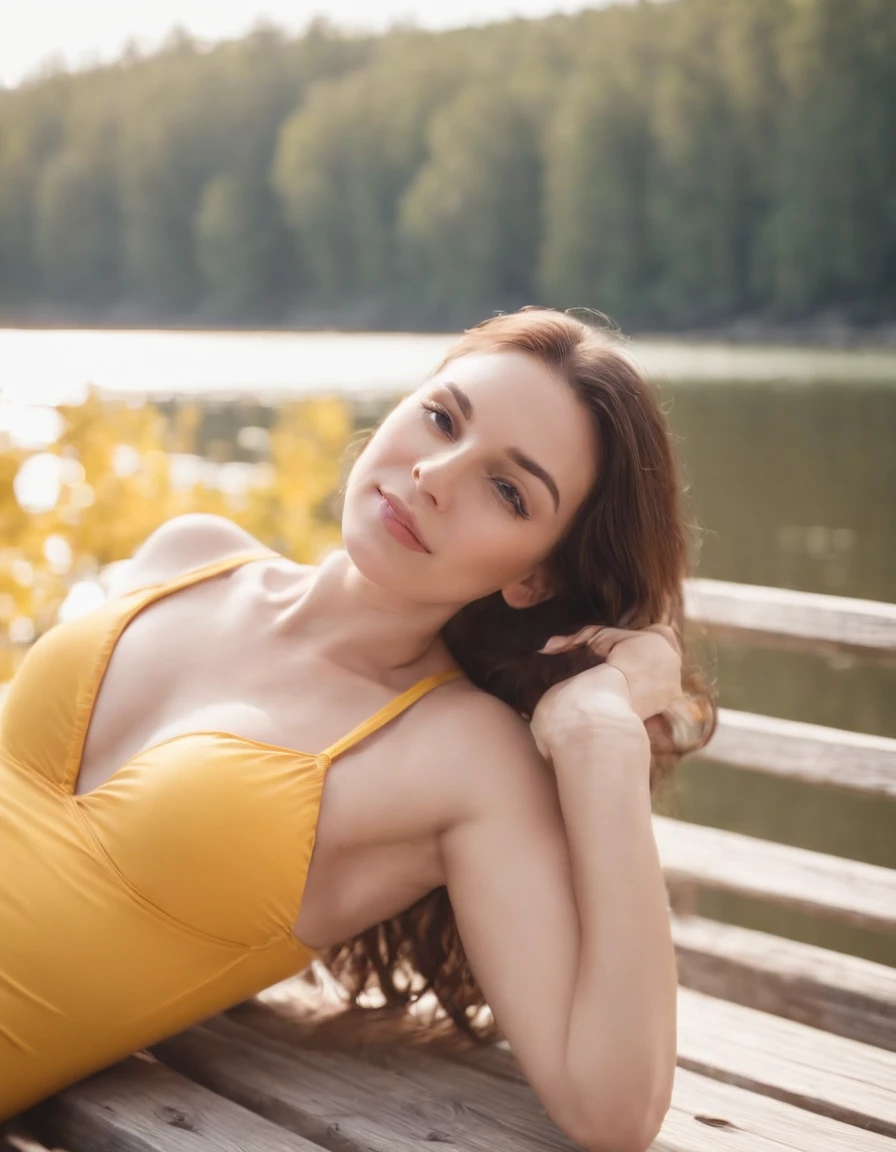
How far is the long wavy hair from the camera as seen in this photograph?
161cm

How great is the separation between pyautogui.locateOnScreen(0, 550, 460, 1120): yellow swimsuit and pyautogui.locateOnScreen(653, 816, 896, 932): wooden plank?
114 centimetres

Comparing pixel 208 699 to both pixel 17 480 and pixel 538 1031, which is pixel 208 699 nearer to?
pixel 538 1031

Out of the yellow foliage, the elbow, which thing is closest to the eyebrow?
the elbow

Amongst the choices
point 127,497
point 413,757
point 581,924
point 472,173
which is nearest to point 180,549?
point 413,757

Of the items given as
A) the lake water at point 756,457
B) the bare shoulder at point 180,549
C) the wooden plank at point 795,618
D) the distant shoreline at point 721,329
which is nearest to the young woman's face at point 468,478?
the lake water at point 756,457

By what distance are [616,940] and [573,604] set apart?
534 millimetres

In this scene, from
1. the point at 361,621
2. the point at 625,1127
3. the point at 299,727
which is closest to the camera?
the point at 625,1127

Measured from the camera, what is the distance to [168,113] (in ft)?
46.2

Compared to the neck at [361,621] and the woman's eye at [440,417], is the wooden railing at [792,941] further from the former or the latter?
the woman's eye at [440,417]

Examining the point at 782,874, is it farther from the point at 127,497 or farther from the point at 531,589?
the point at 127,497

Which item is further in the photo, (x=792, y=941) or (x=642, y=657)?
(x=792, y=941)

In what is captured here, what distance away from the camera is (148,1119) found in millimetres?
1435

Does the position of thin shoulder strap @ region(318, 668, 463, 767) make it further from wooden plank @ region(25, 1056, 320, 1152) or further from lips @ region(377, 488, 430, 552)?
wooden plank @ region(25, 1056, 320, 1152)

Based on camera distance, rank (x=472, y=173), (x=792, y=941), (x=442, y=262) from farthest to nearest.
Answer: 1. (x=472, y=173)
2. (x=442, y=262)
3. (x=792, y=941)
